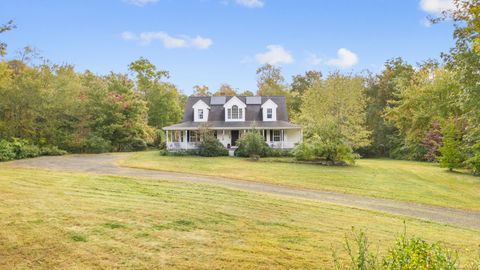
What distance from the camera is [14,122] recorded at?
2533 cm

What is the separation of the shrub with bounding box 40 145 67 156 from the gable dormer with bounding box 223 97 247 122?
1470 cm

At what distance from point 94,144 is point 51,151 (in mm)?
3619

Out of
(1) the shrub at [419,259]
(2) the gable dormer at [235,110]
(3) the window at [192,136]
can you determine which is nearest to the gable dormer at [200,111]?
(3) the window at [192,136]

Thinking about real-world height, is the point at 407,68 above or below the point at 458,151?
above

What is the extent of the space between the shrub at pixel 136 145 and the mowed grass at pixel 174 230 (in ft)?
77.7

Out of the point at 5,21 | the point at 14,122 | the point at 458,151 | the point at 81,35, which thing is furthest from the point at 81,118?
the point at 458,151

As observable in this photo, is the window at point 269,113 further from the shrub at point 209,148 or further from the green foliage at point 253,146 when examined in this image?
the shrub at point 209,148

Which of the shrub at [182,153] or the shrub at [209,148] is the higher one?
the shrub at [209,148]

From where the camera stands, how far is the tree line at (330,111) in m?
22.4

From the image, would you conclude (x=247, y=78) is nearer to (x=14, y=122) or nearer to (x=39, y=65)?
(x=39, y=65)

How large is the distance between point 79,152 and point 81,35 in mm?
10404

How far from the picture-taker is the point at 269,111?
104 ft

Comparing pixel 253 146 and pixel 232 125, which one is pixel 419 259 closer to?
pixel 253 146


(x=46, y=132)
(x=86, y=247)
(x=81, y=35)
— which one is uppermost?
(x=81, y=35)
